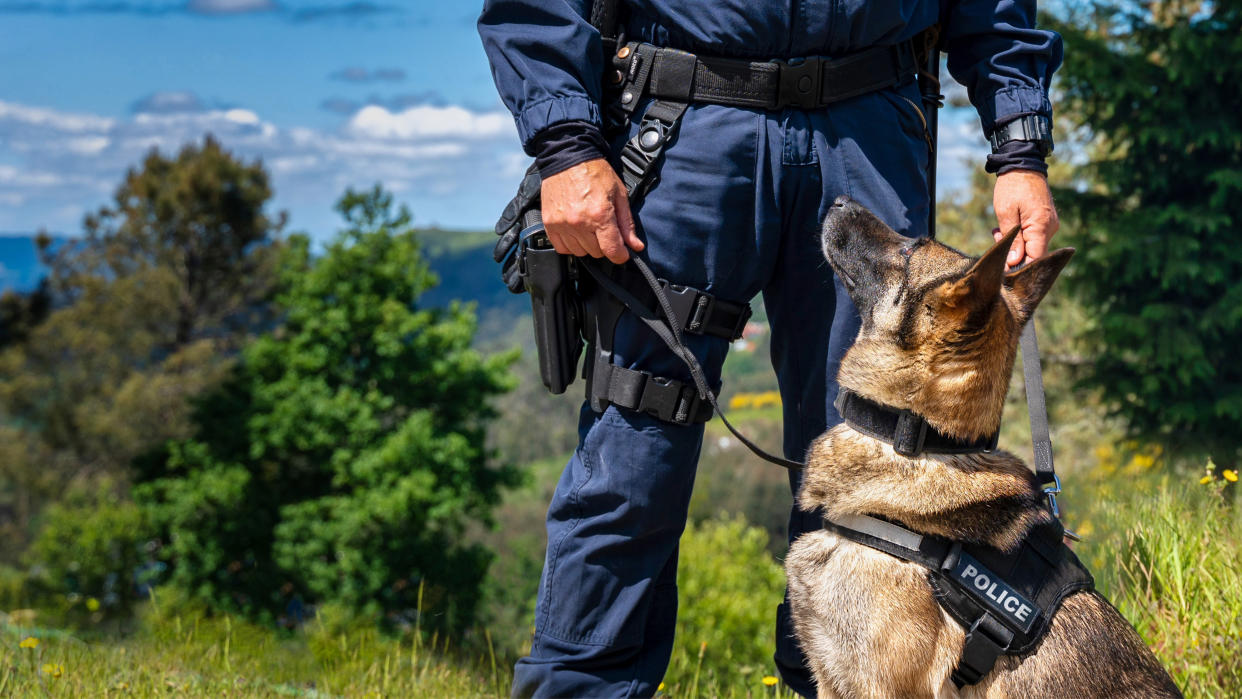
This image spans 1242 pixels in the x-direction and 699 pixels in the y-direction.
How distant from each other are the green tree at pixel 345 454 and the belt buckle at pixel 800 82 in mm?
20282

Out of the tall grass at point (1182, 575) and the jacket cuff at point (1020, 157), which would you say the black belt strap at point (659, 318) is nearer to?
the jacket cuff at point (1020, 157)

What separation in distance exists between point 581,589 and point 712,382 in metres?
0.67

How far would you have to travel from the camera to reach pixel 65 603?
23453 millimetres

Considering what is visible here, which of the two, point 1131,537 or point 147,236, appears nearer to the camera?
point 1131,537

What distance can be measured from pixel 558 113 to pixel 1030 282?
133cm

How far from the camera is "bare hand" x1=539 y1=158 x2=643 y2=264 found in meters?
2.31

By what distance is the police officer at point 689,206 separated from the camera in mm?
2381

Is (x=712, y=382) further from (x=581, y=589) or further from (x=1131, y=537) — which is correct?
(x=1131, y=537)

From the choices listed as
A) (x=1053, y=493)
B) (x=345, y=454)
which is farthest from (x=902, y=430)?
(x=345, y=454)

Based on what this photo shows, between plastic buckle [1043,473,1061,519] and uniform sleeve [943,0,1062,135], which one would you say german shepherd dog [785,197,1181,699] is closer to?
plastic buckle [1043,473,1061,519]

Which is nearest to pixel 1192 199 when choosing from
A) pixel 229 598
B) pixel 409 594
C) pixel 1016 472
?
pixel 1016 472

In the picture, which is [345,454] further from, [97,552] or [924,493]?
[924,493]

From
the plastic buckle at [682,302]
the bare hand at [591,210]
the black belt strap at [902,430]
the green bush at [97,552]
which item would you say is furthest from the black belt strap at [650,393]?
the green bush at [97,552]

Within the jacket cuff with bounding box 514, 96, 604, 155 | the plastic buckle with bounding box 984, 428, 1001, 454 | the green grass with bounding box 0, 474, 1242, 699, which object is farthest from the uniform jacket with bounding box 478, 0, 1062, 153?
the green grass with bounding box 0, 474, 1242, 699
